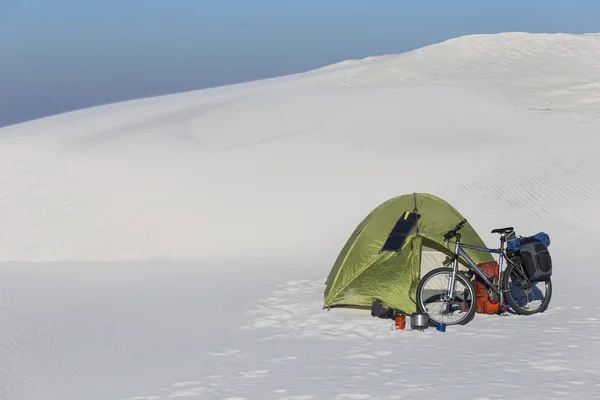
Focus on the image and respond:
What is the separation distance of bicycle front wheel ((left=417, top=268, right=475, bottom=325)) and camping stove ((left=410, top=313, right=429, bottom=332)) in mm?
151

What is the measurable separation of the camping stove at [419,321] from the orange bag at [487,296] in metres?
0.93

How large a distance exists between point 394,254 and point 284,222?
631 centimetres

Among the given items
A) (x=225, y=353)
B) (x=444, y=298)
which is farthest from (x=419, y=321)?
(x=225, y=353)

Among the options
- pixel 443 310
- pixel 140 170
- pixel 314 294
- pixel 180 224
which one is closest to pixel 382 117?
pixel 140 170

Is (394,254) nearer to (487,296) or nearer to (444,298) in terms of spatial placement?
(444,298)

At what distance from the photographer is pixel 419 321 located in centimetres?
903

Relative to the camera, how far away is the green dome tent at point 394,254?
390 inches

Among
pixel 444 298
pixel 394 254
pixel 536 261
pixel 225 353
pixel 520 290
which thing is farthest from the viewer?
pixel 394 254

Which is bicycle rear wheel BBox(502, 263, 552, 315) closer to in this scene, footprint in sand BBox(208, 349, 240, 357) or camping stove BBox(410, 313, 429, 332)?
camping stove BBox(410, 313, 429, 332)

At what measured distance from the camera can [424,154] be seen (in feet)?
63.1

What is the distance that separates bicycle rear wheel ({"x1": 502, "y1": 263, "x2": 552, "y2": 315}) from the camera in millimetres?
9562

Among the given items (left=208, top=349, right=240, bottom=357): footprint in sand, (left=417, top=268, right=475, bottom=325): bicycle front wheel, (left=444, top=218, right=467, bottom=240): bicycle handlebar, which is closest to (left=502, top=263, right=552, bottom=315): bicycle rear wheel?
(left=417, top=268, right=475, bottom=325): bicycle front wheel

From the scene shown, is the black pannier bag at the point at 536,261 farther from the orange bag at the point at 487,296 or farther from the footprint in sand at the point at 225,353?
the footprint in sand at the point at 225,353

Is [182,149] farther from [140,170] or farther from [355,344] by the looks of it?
[355,344]
